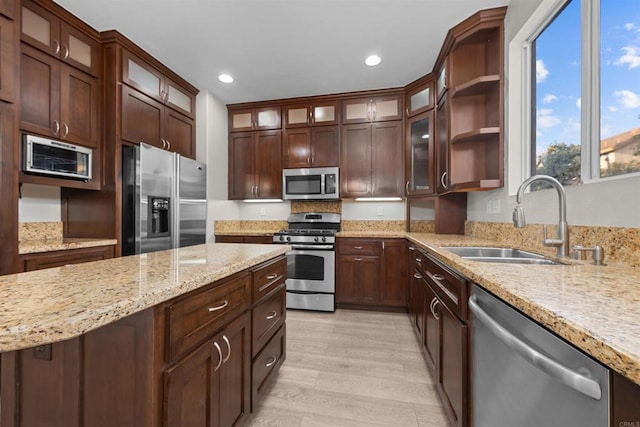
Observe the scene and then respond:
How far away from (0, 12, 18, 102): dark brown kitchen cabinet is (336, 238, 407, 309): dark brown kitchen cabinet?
2.92 m

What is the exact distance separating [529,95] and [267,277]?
2.26m

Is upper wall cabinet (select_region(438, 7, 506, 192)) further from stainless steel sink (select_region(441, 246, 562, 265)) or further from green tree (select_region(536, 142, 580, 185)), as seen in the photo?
stainless steel sink (select_region(441, 246, 562, 265))

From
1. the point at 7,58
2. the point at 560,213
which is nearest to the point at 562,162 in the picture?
the point at 560,213

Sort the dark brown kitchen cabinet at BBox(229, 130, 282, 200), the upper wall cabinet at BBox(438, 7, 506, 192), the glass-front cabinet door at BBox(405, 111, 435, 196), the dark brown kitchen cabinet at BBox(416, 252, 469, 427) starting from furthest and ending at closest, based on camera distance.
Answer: the dark brown kitchen cabinet at BBox(229, 130, 282, 200) → the glass-front cabinet door at BBox(405, 111, 435, 196) → the upper wall cabinet at BBox(438, 7, 506, 192) → the dark brown kitchen cabinet at BBox(416, 252, 469, 427)

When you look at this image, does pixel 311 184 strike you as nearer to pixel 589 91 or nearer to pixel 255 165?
pixel 255 165

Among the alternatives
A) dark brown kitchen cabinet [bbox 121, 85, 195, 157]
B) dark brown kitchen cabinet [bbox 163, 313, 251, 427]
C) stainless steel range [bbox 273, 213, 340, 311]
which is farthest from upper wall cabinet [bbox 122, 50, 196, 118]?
dark brown kitchen cabinet [bbox 163, 313, 251, 427]

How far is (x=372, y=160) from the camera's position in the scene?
3584 millimetres

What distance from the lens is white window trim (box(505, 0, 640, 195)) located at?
4.64 feet

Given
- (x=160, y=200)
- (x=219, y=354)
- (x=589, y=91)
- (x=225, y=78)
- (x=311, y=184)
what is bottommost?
(x=219, y=354)

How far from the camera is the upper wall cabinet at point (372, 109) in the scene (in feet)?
11.6

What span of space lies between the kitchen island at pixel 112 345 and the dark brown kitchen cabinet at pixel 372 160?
2696 mm

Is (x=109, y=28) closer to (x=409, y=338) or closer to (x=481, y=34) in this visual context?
(x=481, y=34)

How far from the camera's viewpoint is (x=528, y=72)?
2049 millimetres

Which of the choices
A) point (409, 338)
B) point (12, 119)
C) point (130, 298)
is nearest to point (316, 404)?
point (409, 338)
